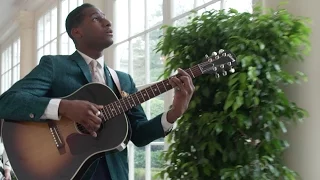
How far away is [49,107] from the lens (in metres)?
1.65

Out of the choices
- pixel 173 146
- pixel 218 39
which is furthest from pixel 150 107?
pixel 218 39

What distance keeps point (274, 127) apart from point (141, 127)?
0.49 meters

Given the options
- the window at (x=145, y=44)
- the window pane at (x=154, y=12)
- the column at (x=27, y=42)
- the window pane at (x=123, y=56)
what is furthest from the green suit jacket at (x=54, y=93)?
the column at (x=27, y=42)

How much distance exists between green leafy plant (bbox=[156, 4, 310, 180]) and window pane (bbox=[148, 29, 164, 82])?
138 cm

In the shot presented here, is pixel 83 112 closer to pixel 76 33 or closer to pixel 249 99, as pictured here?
pixel 76 33

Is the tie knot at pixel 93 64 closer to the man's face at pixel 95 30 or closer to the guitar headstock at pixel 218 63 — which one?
the man's face at pixel 95 30

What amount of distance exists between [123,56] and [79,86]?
88.9 inches

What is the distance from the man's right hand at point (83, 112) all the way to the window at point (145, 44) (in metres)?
1.34

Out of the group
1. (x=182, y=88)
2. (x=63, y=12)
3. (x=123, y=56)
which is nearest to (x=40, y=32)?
(x=63, y=12)

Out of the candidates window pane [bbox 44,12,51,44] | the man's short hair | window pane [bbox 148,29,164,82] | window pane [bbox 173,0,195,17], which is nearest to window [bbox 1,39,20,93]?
window pane [bbox 44,12,51,44]

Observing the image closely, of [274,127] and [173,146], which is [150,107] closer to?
[173,146]

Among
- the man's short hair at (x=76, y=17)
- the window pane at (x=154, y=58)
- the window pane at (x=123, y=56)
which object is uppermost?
the man's short hair at (x=76, y=17)

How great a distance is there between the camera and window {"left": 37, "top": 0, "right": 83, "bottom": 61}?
210 inches

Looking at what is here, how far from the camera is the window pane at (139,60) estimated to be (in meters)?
3.57
